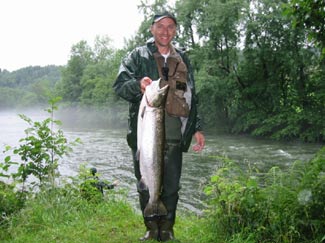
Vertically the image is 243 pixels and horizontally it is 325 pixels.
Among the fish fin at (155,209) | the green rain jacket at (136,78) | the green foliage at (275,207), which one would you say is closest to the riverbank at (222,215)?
the green foliage at (275,207)

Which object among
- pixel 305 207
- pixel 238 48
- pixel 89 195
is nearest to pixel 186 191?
pixel 89 195

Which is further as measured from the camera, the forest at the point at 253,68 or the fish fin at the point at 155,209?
the forest at the point at 253,68

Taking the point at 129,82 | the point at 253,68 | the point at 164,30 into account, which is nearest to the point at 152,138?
the point at 129,82

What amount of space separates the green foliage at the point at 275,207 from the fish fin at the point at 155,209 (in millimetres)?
728

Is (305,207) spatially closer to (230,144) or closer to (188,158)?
(188,158)

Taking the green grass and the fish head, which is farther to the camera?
the green grass

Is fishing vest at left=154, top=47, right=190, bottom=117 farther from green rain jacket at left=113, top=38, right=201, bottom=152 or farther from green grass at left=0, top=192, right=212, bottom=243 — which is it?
green grass at left=0, top=192, right=212, bottom=243

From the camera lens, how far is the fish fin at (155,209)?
3605 mm

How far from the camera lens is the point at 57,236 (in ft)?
14.3

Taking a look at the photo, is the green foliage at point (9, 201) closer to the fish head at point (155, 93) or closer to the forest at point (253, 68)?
the fish head at point (155, 93)

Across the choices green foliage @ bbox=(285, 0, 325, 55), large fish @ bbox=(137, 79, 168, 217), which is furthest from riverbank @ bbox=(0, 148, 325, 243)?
green foliage @ bbox=(285, 0, 325, 55)

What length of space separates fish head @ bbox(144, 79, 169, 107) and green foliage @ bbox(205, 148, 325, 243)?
1.29 metres

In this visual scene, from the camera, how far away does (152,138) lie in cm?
349

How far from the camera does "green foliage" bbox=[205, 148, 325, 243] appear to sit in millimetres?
3473
